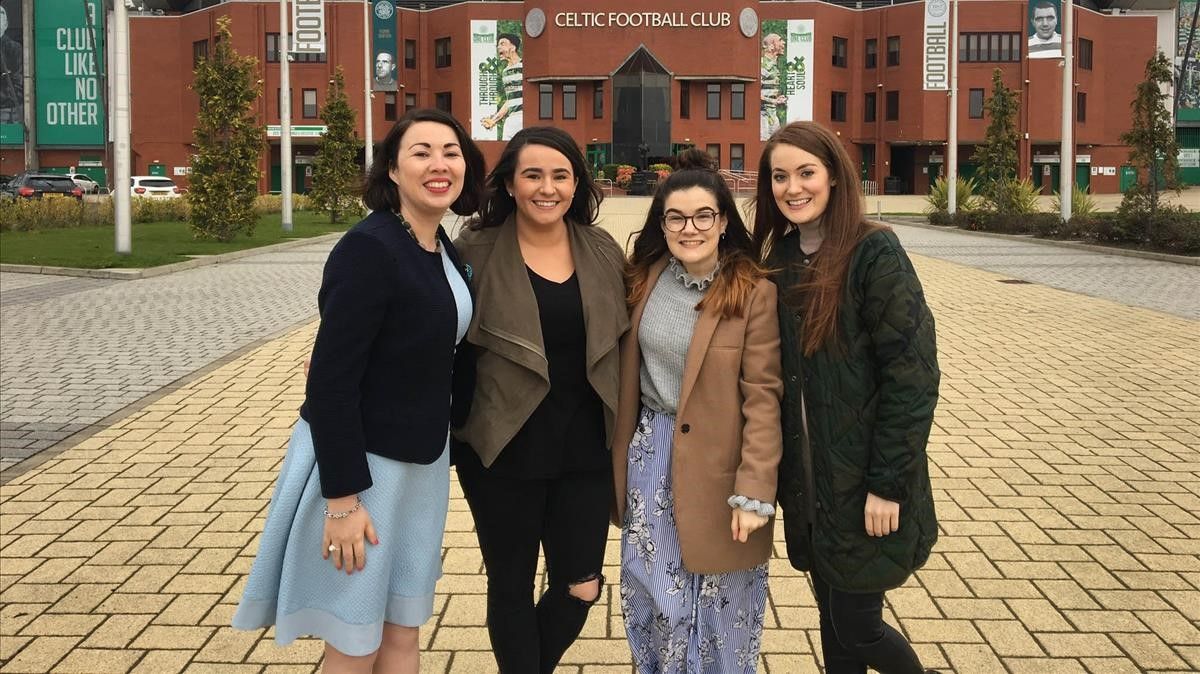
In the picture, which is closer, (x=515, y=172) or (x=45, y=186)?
(x=515, y=172)

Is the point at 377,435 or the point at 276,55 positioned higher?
the point at 276,55

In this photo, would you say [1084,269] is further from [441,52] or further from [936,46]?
[441,52]

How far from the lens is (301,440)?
2869 millimetres

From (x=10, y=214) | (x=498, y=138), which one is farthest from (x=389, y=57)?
(x=498, y=138)

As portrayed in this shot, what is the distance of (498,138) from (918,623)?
60633mm

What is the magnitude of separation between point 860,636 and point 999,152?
Answer: 1250 inches

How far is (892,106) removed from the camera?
6450cm

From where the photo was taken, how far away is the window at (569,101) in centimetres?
6206

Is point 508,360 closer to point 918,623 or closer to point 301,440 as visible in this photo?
point 301,440

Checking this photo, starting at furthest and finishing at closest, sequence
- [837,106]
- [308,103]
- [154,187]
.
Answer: [837,106], [308,103], [154,187]

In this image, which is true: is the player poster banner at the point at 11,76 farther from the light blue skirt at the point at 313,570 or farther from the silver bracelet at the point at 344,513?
the silver bracelet at the point at 344,513

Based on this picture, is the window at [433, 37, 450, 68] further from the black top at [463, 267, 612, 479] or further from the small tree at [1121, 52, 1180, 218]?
the black top at [463, 267, 612, 479]

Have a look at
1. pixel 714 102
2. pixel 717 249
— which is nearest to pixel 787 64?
pixel 714 102

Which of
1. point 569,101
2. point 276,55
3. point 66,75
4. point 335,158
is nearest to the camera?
point 335,158
